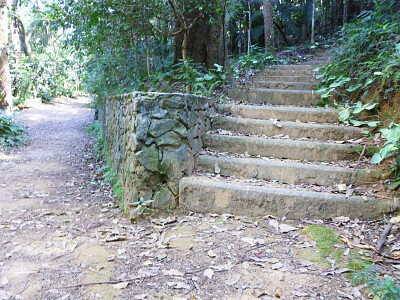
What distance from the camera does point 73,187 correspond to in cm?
427

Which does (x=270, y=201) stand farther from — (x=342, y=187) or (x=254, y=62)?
(x=254, y=62)

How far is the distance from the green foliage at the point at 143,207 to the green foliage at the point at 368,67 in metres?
2.85

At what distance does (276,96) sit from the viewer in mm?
4570

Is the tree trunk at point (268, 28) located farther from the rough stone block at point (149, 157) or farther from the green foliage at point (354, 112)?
the rough stone block at point (149, 157)

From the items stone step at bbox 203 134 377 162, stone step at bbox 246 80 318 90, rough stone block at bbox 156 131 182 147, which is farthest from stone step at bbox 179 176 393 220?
stone step at bbox 246 80 318 90

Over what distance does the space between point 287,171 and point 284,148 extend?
1.40 ft

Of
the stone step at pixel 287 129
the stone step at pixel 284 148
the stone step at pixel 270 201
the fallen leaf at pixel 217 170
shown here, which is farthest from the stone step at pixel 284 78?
the stone step at pixel 270 201

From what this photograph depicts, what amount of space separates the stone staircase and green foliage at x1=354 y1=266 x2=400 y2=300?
2.57 ft

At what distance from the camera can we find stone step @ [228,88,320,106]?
4.47m

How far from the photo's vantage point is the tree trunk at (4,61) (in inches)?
335

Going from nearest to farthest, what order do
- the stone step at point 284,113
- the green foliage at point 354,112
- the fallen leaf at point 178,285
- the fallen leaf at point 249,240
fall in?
the fallen leaf at point 178,285, the fallen leaf at point 249,240, the green foliage at point 354,112, the stone step at point 284,113

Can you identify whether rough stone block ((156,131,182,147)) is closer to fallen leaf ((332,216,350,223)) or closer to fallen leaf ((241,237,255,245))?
fallen leaf ((241,237,255,245))

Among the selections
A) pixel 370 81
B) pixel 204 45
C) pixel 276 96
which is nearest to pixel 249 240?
pixel 370 81

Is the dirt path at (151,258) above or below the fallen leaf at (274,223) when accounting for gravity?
below
